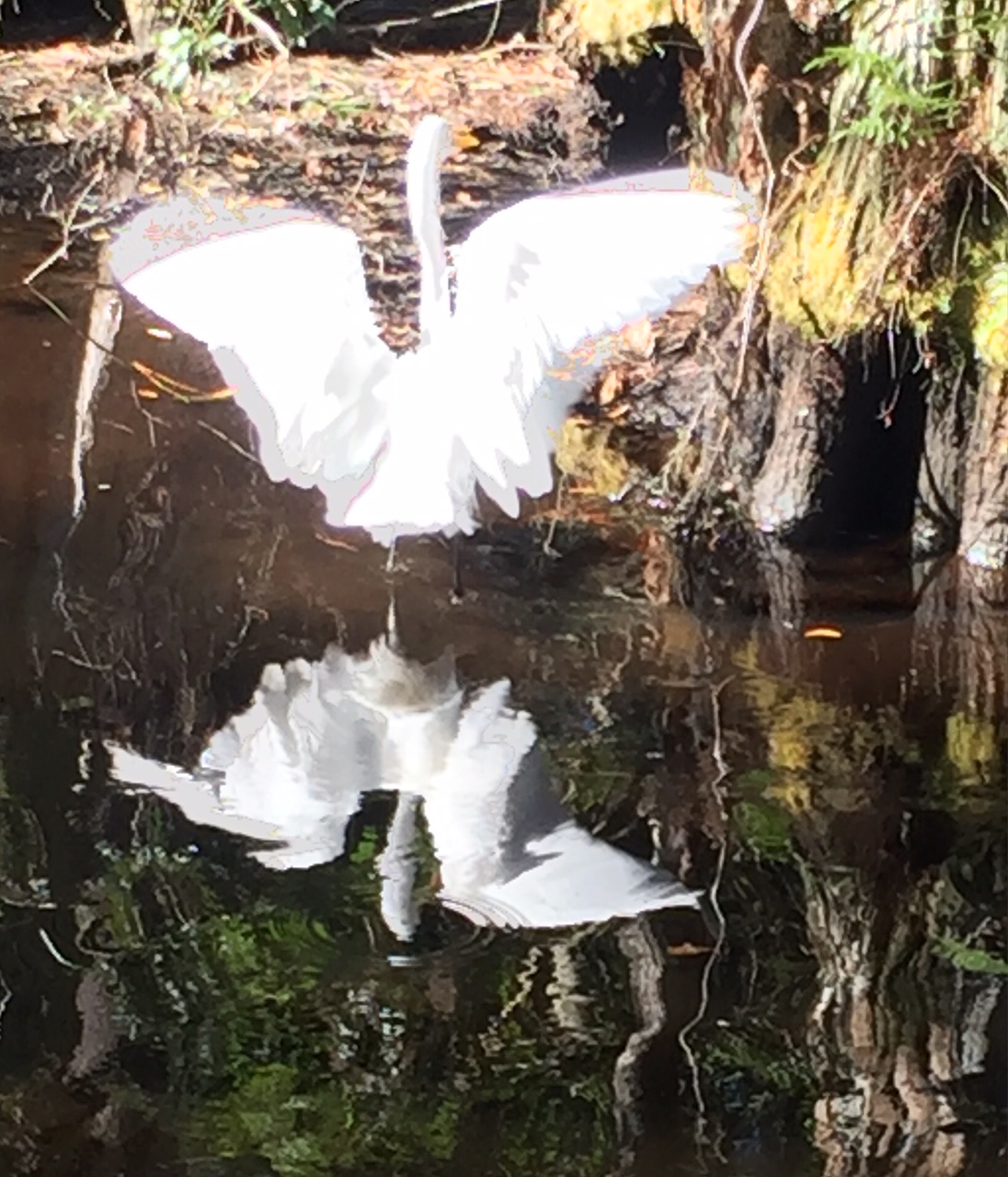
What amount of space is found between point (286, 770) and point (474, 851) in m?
0.48

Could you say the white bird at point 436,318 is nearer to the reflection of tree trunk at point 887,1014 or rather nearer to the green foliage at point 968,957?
the reflection of tree trunk at point 887,1014

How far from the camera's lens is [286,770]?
12.3 feet

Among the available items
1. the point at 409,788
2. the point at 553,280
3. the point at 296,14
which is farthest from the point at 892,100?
the point at 296,14

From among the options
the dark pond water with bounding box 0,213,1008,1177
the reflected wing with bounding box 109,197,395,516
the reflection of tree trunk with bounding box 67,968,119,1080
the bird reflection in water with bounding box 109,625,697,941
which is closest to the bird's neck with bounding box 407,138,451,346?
the reflected wing with bounding box 109,197,395,516

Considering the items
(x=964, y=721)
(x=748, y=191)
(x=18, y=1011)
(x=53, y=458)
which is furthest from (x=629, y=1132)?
(x=53, y=458)

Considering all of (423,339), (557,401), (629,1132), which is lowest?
(629,1132)

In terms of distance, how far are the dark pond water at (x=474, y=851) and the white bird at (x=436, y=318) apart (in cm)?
31

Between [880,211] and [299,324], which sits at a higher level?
[880,211]

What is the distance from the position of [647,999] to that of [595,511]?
1.98 meters

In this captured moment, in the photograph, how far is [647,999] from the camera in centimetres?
310

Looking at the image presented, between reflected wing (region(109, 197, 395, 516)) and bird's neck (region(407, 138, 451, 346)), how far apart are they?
14 cm

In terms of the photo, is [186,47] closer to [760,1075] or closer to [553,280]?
[553,280]

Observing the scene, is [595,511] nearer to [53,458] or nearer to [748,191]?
[748,191]

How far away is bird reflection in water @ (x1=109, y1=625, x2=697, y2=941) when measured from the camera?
3375 millimetres
